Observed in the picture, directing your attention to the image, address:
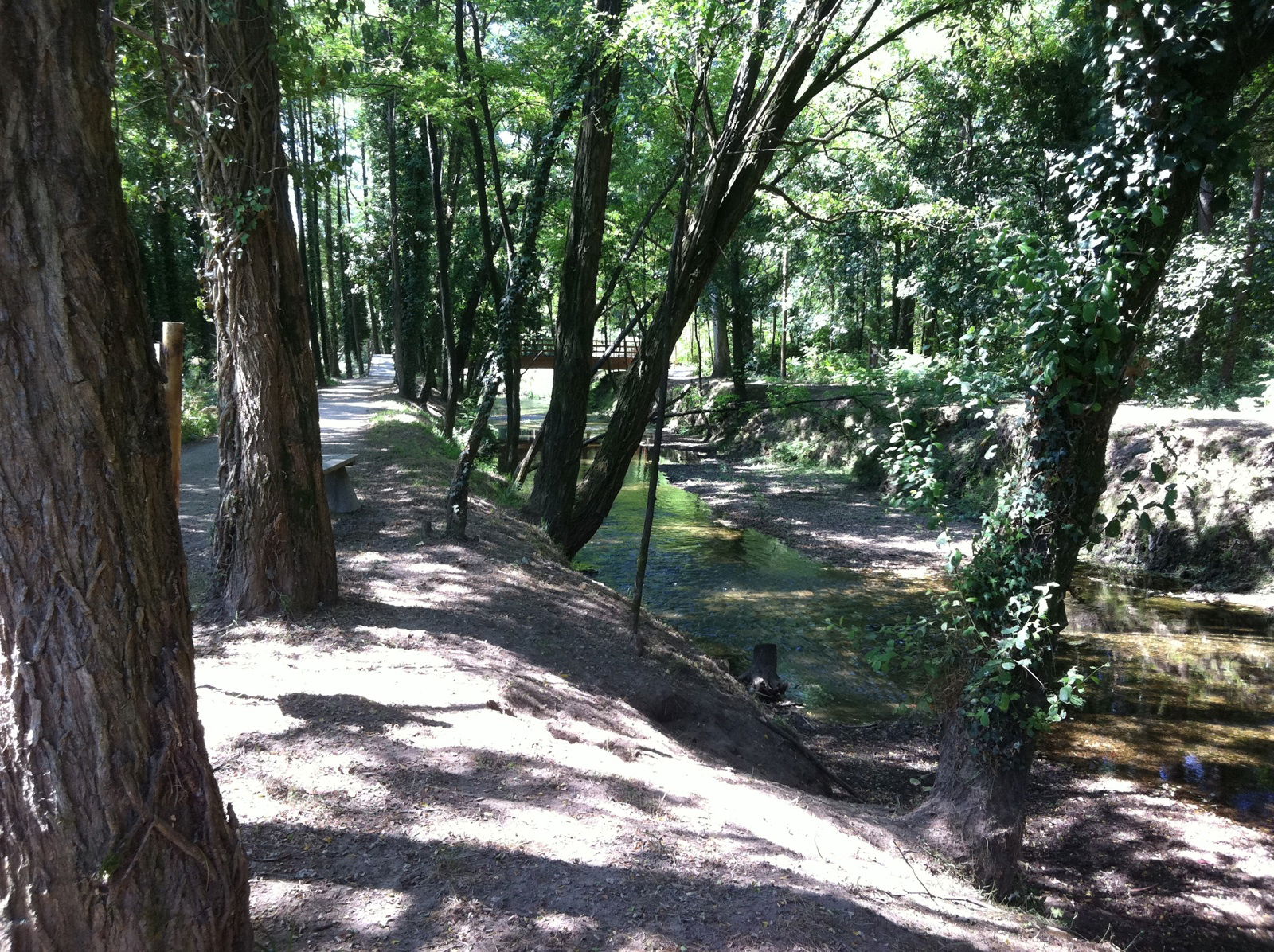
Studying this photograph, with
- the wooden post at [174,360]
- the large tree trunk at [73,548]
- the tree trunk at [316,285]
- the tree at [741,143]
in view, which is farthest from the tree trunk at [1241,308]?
the tree trunk at [316,285]

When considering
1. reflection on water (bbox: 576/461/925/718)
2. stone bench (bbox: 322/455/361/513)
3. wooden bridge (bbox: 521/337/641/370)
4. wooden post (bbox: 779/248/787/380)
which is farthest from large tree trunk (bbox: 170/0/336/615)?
wooden post (bbox: 779/248/787/380)

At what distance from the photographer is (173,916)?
223cm

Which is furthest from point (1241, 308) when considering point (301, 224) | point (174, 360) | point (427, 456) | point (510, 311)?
point (301, 224)

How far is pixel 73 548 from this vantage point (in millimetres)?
2115

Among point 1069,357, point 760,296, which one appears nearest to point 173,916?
point 1069,357

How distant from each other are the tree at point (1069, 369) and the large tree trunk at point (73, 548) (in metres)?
4.14

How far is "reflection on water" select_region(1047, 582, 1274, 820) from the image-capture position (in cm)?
696

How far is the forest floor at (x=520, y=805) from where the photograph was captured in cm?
312

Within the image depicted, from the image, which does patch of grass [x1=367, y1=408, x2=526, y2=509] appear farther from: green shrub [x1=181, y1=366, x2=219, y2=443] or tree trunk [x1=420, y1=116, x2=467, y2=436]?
green shrub [x1=181, y1=366, x2=219, y2=443]

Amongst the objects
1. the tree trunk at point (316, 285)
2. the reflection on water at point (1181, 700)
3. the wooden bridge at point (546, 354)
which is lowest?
the reflection on water at point (1181, 700)

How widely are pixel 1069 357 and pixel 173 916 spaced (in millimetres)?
4628

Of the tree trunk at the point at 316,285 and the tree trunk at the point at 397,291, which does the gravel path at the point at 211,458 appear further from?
the tree trunk at the point at 316,285

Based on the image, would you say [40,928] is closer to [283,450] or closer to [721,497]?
[283,450]

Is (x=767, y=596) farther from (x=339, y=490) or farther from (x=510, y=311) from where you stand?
(x=339, y=490)
